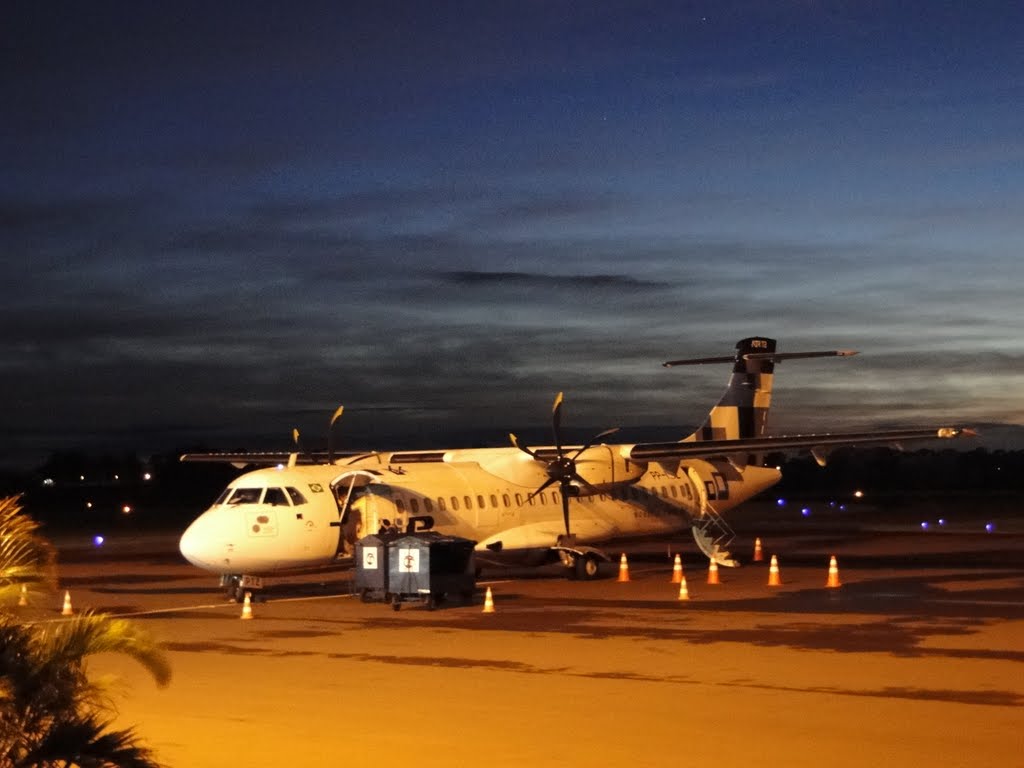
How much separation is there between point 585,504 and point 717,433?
307 inches

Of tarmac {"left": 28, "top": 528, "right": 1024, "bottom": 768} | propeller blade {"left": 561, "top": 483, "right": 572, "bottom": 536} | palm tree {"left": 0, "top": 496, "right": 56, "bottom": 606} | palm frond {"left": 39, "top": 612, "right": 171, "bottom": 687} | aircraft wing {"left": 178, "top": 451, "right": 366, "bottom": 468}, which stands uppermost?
aircraft wing {"left": 178, "top": 451, "right": 366, "bottom": 468}

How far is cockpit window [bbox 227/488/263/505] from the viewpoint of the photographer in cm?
2470

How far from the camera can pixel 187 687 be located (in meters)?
14.9

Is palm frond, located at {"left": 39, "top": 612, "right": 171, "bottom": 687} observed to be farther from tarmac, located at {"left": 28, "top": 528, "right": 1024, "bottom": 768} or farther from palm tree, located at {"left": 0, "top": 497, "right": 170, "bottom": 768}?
tarmac, located at {"left": 28, "top": 528, "right": 1024, "bottom": 768}

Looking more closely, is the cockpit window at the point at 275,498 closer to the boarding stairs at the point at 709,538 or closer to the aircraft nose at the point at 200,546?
the aircraft nose at the point at 200,546

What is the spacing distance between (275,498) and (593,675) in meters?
10.8

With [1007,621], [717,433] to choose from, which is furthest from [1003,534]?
[1007,621]

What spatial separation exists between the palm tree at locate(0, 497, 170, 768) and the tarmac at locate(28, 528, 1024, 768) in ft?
4.30

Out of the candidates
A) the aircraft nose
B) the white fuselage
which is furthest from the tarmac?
the white fuselage

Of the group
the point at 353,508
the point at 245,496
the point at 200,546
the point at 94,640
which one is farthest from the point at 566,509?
the point at 94,640

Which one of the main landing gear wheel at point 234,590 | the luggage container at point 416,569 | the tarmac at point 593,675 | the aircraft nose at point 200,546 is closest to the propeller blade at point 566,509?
the tarmac at point 593,675

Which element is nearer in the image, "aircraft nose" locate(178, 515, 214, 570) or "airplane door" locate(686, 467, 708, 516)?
"aircraft nose" locate(178, 515, 214, 570)

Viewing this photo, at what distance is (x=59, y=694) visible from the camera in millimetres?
7199

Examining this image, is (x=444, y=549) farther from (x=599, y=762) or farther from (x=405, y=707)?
(x=599, y=762)
